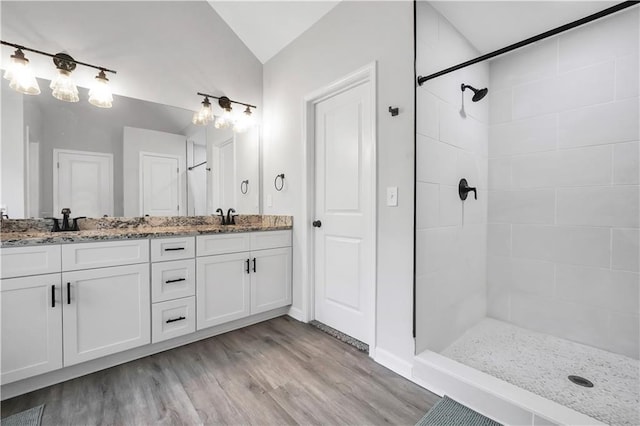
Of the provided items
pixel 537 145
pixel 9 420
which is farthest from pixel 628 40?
pixel 9 420

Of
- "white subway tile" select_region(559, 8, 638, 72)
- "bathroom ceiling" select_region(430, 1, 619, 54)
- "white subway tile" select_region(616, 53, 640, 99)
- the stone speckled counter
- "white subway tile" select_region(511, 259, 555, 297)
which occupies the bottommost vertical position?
"white subway tile" select_region(511, 259, 555, 297)

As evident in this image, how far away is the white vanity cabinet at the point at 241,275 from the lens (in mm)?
2189

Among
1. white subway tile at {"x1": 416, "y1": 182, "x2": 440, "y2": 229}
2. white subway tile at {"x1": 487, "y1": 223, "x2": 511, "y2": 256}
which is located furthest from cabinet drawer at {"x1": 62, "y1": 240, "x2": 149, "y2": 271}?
white subway tile at {"x1": 487, "y1": 223, "x2": 511, "y2": 256}

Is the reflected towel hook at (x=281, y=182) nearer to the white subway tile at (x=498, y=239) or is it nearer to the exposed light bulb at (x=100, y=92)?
the exposed light bulb at (x=100, y=92)

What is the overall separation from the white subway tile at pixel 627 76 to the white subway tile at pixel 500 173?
0.74 metres

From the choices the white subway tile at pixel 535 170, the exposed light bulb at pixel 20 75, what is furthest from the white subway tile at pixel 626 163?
the exposed light bulb at pixel 20 75

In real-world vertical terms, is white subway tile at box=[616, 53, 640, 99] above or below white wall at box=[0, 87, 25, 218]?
above

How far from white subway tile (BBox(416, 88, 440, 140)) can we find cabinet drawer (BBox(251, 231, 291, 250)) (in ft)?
4.98

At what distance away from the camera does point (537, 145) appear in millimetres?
2221

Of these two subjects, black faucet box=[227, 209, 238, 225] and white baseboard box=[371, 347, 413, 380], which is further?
black faucet box=[227, 209, 238, 225]

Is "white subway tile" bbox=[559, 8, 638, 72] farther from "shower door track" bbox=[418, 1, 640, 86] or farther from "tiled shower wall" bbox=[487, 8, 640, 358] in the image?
"shower door track" bbox=[418, 1, 640, 86]

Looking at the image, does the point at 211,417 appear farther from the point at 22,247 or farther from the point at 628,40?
the point at 628,40

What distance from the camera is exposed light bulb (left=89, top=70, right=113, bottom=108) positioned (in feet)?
6.98

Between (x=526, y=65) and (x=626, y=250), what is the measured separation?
1523 millimetres
